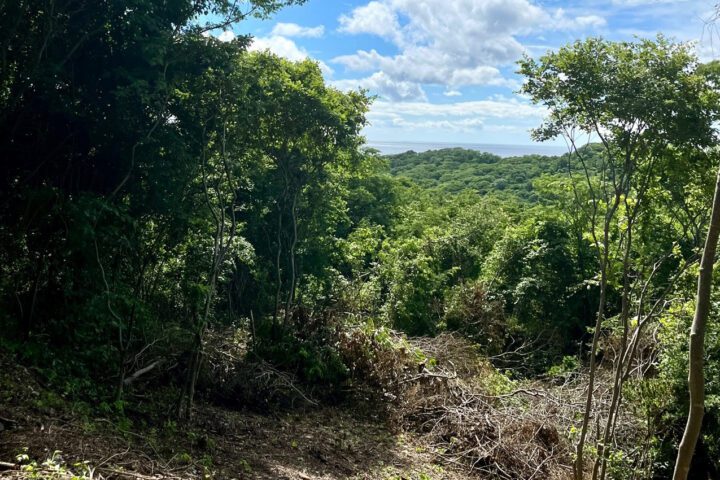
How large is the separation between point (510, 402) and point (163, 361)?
18.5 feet

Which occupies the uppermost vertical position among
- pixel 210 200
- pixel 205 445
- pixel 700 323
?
Answer: pixel 210 200

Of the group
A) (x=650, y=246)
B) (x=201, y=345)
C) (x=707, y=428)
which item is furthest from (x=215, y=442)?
(x=650, y=246)

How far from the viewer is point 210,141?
7.25 meters

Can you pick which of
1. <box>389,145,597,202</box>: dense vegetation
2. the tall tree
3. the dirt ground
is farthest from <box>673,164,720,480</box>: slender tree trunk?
<box>389,145,597,202</box>: dense vegetation

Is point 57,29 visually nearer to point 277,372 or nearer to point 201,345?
point 201,345

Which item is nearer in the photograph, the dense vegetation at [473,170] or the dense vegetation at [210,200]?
the dense vegetation at [210,200]

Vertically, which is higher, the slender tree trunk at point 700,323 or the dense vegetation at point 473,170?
the dense vegetation at point 473,170

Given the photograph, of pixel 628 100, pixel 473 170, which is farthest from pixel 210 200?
pixel 473 170

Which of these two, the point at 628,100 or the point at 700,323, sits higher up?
the point at 628,100

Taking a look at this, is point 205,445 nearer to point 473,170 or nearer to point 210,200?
point 210,200

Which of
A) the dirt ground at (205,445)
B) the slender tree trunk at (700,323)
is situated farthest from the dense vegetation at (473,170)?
the slender tree trunk at (700,323)

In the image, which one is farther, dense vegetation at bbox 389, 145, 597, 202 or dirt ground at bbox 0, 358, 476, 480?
dense vegetation at bbox 389, 145, 597, 202

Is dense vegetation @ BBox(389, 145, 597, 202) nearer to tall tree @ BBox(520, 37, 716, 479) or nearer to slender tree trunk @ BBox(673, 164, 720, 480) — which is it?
tall tree @ BBox(520, 37, 716, 479)

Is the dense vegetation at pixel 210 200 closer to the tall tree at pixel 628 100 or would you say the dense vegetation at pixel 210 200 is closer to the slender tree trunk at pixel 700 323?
the tall tree at pixel 628 100
